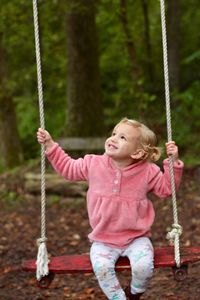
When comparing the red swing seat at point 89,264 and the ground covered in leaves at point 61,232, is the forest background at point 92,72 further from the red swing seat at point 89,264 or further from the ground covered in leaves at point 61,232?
the red swing seat at point 89,264

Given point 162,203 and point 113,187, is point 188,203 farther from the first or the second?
point 113,187

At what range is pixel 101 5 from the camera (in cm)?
921

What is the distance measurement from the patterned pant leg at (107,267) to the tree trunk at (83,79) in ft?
18.7

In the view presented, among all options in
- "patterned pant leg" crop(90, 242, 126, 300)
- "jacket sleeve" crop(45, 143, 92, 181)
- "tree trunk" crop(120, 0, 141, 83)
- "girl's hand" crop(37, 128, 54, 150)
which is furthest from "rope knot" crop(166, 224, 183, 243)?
"tree trunk" crop(120, 0, 141, 83)

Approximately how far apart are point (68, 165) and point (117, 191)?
13.9 inches

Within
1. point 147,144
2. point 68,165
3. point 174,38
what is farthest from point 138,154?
point 174,38

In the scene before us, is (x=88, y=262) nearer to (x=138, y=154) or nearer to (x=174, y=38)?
(x=138, y=154)

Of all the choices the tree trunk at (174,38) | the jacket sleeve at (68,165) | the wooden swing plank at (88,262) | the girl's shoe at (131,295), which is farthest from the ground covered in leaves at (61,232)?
the tree trunk at (174,38)

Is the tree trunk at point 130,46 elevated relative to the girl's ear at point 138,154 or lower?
elevated

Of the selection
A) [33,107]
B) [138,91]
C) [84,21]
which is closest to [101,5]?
[84,21]

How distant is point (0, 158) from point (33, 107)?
2.46 m

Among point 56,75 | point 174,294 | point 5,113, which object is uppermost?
point 56,75

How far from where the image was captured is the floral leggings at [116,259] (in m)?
3.54

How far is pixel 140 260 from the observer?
3537 mm
